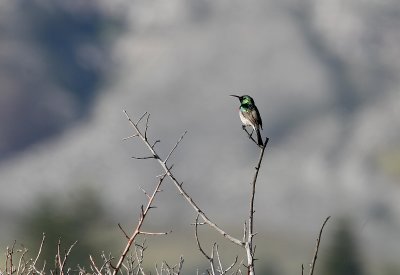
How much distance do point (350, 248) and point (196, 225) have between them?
80043 millimetres

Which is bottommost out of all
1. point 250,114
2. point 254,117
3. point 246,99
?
point 254,117

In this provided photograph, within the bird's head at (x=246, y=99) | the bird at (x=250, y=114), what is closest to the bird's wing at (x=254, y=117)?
the bird at (x=250, y=114)

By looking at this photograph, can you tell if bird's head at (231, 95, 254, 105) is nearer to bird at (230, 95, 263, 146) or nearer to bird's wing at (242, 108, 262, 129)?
bird at (230, 95, 263, 146)

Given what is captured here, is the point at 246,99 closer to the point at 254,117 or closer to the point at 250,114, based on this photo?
the point at 250,114

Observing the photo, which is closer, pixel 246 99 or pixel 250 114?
pixel 250 114

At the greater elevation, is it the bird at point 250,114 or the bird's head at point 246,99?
the bird's head at point 246,99

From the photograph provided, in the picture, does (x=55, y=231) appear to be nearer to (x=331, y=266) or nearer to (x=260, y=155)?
(x=331, y=266)

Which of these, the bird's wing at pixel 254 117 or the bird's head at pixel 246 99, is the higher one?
the bird's head at pixel 246 99

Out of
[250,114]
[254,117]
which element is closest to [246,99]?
[250,114]

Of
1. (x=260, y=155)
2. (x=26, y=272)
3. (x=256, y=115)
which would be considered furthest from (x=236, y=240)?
(x=256, y=115)

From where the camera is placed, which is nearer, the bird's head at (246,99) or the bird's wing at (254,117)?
the bird's wing at (254,117)

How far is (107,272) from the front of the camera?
25.3ft

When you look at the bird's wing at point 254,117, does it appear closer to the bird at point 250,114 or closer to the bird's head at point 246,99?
the bird at point 250,114

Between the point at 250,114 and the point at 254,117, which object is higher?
the point at 250,114
